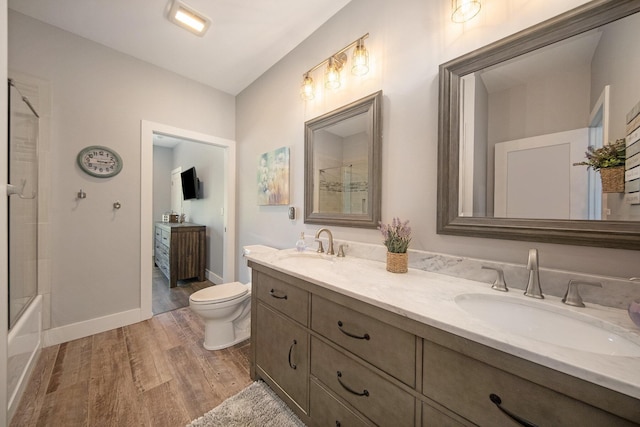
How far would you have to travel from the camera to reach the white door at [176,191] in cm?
478

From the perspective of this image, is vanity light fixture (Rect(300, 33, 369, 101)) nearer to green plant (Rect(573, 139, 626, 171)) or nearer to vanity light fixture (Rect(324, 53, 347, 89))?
vanity light fixture (Rect(324, 53, 347, 89))

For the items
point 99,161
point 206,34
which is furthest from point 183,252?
point 206,34

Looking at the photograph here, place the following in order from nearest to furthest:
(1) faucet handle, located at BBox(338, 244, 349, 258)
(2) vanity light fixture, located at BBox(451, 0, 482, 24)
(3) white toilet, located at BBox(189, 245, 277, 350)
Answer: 1. (2) vanity light fixture, located at BBox(451, 0, 482, 24)
2. (1) faucet handle, located at BBox(338, 244, 349, 258)
3. (3) white toilet, located at BBox(189, 245, 277, 350)

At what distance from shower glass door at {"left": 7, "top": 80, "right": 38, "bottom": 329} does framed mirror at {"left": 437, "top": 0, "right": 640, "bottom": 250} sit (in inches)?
101

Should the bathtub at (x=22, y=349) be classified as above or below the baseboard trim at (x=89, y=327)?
above

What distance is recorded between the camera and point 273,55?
222 cm

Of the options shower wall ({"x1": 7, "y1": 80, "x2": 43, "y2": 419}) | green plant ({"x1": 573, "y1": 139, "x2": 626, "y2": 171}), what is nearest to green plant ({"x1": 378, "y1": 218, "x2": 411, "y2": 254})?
green plant ({"x1": 573, "y1": 139, "x2": 626, "y2": 171})

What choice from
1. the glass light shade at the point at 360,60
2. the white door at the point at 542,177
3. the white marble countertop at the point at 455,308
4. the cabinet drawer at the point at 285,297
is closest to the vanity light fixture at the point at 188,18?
the glass light shade at the point at 360,60

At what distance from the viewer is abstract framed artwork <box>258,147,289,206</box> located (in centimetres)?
218

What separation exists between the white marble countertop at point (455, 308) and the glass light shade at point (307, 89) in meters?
1.34

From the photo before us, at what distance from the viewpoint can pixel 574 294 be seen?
0.81m

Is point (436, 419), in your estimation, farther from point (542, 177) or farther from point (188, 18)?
point (188, 18)

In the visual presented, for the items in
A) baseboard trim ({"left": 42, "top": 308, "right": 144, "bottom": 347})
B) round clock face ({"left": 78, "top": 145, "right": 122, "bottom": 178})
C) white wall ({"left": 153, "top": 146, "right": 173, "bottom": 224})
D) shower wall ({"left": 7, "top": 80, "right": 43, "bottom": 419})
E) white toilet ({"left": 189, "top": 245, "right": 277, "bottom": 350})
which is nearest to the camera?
shower wall ({"left": 7, "top": 80, "right": 43, "bottom": 419})

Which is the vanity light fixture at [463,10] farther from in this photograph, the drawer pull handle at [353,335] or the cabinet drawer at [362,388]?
the cabinet drawer at [362,388]
